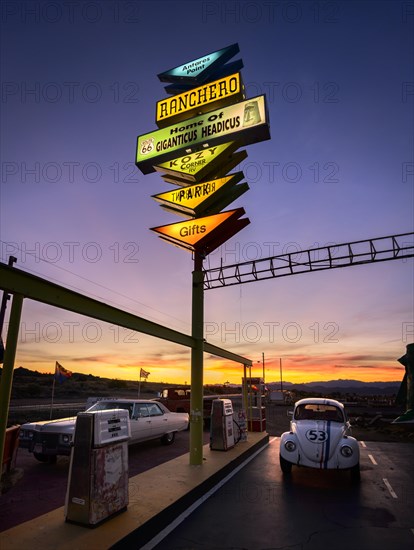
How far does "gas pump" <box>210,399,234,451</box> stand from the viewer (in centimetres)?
1047

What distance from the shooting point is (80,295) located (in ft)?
17.1

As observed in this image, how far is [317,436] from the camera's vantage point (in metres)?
8.45

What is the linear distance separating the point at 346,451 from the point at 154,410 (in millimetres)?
6808

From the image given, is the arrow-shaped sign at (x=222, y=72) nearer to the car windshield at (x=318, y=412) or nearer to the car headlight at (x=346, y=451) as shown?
the car windshield at (x=318, y=412)

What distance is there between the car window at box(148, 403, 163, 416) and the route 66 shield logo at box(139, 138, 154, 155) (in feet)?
27.5

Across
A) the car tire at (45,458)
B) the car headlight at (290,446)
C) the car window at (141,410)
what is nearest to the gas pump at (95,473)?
the car headlight at (290,446)

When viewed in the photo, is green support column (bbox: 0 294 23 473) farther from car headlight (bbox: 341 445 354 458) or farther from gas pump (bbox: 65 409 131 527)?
car headlight (bbox: 341 445 354 458)

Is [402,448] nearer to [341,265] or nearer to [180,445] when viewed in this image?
[341,265]

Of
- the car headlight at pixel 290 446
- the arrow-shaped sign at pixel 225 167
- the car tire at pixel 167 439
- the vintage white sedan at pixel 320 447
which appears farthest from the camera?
the car tire at pixel 167 439

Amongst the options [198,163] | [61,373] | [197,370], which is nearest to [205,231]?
[198,163]

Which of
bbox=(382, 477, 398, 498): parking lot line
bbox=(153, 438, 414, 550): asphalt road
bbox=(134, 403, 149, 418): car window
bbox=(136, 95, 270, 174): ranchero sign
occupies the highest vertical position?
bbox=(136, 95, 270, 174): ranchero sign

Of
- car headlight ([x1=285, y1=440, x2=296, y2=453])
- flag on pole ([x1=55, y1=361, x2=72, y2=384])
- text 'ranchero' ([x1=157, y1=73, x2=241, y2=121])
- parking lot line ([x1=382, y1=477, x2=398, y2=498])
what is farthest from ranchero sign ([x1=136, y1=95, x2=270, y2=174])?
flag on pole ([x1=55, y1=361, x2=72, y2=384])

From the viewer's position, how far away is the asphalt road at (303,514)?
16.6 feet

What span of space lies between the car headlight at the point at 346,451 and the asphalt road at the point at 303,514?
0.62 m
